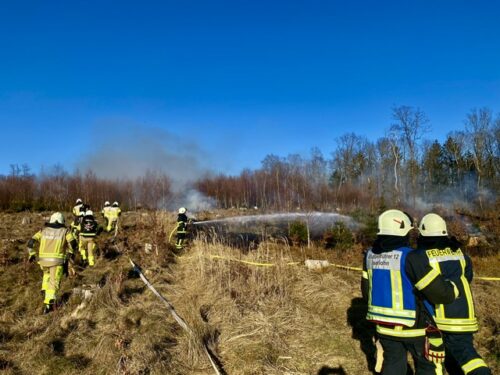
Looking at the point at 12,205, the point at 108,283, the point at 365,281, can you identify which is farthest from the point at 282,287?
the point at 12,205

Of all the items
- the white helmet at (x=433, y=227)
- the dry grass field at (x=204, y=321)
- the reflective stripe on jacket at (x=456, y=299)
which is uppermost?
the white helmet at (x=433, y=227)

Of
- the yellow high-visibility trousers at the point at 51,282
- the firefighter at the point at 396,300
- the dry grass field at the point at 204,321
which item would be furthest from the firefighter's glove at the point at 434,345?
the yellow high-visibility trousers at the point at 51,282

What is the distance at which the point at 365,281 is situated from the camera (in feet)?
11.0

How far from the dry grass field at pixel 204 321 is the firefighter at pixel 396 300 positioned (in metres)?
1.51

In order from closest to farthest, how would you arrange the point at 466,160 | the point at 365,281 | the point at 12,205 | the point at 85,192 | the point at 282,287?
the point at 365,281, the point at 282,287, the point at 12,205, the point at 85,192, the point at 466,160

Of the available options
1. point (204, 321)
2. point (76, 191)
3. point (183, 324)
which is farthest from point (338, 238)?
point (76, 191)

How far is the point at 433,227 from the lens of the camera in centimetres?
358

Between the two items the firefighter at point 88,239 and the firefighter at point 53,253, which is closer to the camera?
the firefighter at point 53,253

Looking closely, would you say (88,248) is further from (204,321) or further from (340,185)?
(340,185)

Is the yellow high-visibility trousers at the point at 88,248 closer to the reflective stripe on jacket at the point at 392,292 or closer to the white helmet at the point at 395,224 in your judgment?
the reflective stripe on jacket at the point at 392,292

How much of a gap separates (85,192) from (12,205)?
17.8 feet

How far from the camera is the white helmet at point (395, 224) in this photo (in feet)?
10.0

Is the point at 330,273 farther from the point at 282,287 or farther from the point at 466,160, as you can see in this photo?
the point at 466,160

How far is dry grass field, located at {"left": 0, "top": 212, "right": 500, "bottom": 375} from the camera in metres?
→ 4.47
